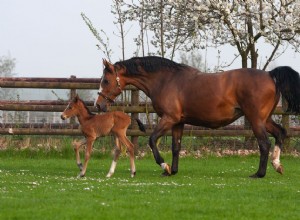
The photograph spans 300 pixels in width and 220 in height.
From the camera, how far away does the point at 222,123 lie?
14930 mm

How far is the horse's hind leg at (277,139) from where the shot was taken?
1475cm

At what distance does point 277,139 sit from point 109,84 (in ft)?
11.0

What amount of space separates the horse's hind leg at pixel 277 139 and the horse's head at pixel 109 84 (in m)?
2.97

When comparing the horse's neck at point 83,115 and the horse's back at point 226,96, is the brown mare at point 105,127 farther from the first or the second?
the horse's back at point 226,96

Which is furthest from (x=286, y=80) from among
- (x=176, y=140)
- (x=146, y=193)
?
(x=146, y=193)

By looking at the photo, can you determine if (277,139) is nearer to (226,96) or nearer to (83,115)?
(226,96)

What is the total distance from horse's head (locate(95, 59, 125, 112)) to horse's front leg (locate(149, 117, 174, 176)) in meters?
1.12

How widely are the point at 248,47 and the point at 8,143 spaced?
7.75 metres

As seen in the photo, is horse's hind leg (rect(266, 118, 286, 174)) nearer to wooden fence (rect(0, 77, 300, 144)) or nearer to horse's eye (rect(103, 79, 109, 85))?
horse's eye (rect(103, 79, 109, 85))

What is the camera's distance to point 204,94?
14.8m

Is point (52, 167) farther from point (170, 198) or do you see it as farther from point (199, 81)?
point (170, 198)

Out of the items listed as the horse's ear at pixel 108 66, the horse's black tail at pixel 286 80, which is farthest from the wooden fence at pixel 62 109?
the horse's black tail at pixel 286 80

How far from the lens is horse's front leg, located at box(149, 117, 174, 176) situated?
14406mm

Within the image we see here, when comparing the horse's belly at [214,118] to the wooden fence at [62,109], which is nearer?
the horse's belly at [214,118]
